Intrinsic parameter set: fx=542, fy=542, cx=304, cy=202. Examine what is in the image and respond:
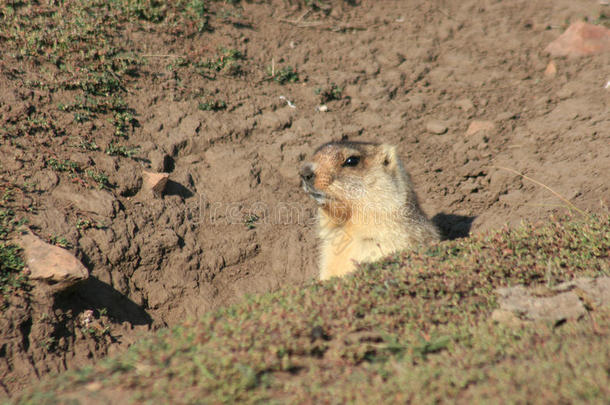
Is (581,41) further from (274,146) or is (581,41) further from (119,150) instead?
(119,150)

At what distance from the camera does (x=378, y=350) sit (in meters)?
3.42

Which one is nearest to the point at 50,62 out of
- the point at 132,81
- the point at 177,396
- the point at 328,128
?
the point at 132,81

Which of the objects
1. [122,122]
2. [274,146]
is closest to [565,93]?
[274,146]

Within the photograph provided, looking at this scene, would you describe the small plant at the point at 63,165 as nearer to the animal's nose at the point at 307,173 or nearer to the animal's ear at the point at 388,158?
the animal's nose at the point at 307,173

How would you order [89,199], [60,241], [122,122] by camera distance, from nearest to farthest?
[60,241] < [89,199] < [122,122]

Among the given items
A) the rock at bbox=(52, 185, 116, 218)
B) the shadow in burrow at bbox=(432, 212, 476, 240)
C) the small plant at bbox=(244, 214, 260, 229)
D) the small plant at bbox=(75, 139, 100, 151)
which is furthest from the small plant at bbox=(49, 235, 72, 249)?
the shadow in burrow at bbox=(432, 212, 476, 240)

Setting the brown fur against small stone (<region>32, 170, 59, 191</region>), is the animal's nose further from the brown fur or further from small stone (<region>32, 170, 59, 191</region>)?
small stone (<region>32, 170, 59, 191</region>)

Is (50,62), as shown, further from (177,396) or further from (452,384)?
(452,384)

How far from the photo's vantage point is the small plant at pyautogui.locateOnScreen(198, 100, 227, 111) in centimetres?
802

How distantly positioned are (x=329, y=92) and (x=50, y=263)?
208 inches

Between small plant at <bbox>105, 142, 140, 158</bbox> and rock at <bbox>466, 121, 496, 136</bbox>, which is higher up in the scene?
small plant at <bbox>105, 142, 140, 158</bbox>

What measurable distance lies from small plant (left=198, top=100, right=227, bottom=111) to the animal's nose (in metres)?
2.81

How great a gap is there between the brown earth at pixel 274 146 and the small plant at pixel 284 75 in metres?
0.11

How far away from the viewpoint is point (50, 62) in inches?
289
